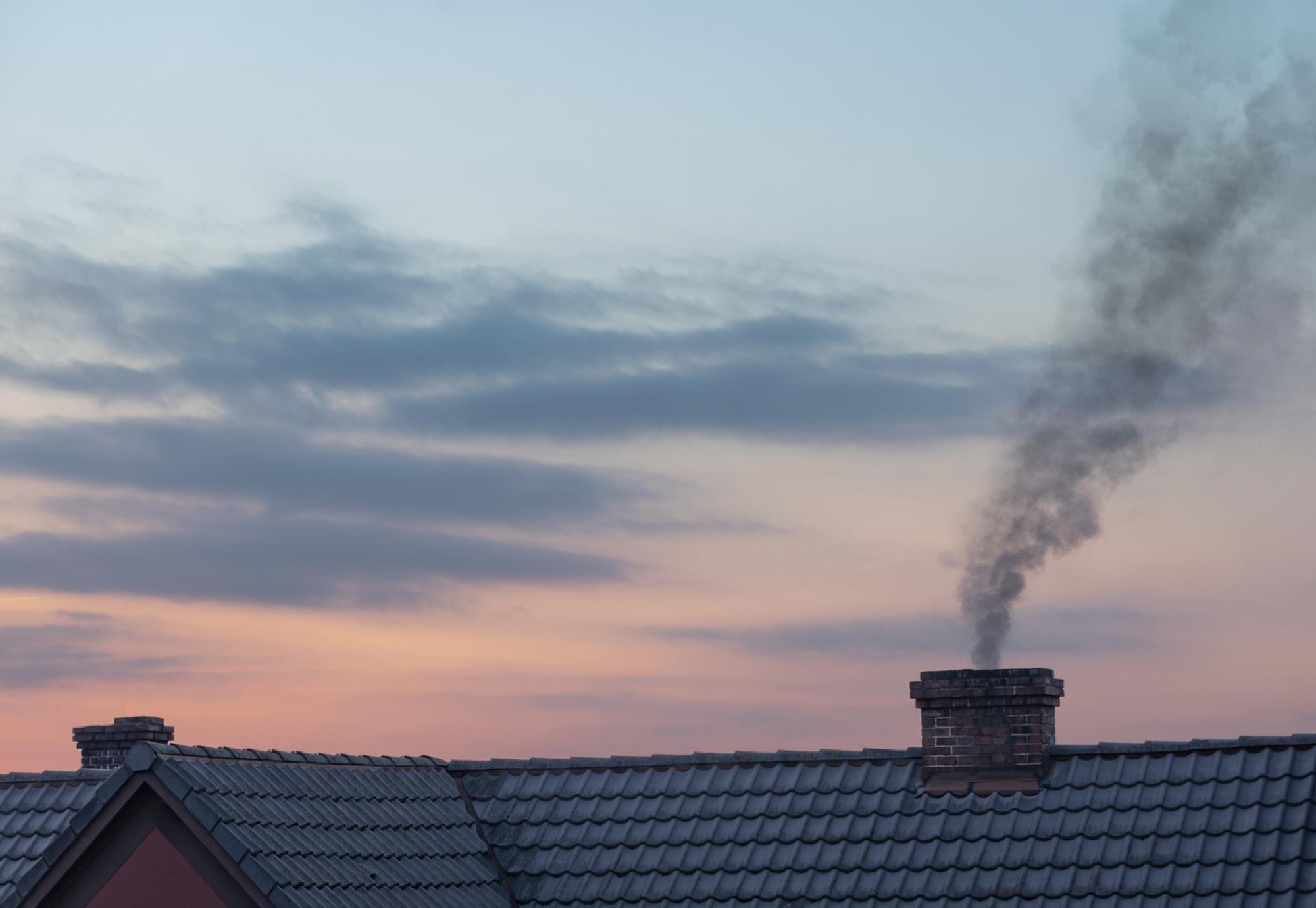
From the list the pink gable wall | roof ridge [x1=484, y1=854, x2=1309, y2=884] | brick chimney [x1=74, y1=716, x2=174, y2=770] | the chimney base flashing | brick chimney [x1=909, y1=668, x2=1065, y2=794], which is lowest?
the pink gable wall

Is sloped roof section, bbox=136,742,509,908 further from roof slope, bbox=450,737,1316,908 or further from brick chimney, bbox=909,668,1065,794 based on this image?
brick chimney, bbox=909,668,1065,794

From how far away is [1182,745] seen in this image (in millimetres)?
15977

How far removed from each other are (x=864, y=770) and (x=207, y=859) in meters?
6.75

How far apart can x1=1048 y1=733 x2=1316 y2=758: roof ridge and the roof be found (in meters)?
0.02

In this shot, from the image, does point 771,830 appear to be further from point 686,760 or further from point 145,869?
point 145,869

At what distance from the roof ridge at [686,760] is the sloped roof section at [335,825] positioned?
0.65 m

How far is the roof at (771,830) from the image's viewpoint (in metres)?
14.4

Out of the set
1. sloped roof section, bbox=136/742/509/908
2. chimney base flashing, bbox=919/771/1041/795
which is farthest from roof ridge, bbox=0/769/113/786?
chimney base flashing, bbox=919/771/1041/795

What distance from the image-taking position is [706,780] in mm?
17609

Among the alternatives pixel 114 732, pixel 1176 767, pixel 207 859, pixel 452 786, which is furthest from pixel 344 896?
pixel 114 732

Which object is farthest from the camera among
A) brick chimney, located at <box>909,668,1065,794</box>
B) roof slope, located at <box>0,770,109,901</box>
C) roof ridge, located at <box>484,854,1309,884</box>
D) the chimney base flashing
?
roof slope, located at <box>0,770,109,901</box>

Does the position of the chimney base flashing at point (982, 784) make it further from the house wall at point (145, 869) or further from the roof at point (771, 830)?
the house wall at point (145, 869)

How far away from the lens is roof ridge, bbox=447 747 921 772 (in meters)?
17.3

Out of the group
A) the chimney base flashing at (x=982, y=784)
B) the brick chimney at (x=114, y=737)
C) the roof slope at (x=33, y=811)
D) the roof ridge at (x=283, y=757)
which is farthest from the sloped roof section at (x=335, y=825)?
the brick chimney at (x=114, y=737)
